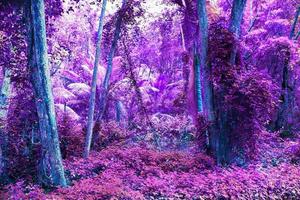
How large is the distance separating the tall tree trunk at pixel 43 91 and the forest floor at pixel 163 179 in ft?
1.80

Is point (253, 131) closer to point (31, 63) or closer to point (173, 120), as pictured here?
point (31, 63)

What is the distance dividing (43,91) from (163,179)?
3.51 meters

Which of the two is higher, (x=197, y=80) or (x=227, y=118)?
(x=197, y=80)

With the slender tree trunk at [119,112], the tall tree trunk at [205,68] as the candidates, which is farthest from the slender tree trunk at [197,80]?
the slender tree trunk at [119,112]

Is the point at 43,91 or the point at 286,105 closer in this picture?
the point at 43,91

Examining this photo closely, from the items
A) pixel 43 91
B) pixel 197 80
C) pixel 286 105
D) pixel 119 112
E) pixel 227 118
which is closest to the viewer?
pixel 43 91

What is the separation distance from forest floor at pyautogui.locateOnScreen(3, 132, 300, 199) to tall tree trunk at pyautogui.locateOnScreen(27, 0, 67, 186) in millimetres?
547

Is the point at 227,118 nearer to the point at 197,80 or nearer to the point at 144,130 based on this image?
the point at 197,80

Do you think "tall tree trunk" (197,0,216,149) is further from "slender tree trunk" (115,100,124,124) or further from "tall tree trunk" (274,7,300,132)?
"slender tree trunk" (115,100,124,124)

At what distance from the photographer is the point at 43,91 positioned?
814 cm

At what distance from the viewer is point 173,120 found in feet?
55.7

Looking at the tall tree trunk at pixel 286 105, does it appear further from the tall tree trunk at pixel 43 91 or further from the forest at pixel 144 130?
the tall tree trunk at pixel 43 91

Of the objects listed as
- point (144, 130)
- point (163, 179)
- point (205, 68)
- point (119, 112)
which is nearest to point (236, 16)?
point (205, 68)

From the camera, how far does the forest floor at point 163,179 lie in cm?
706
